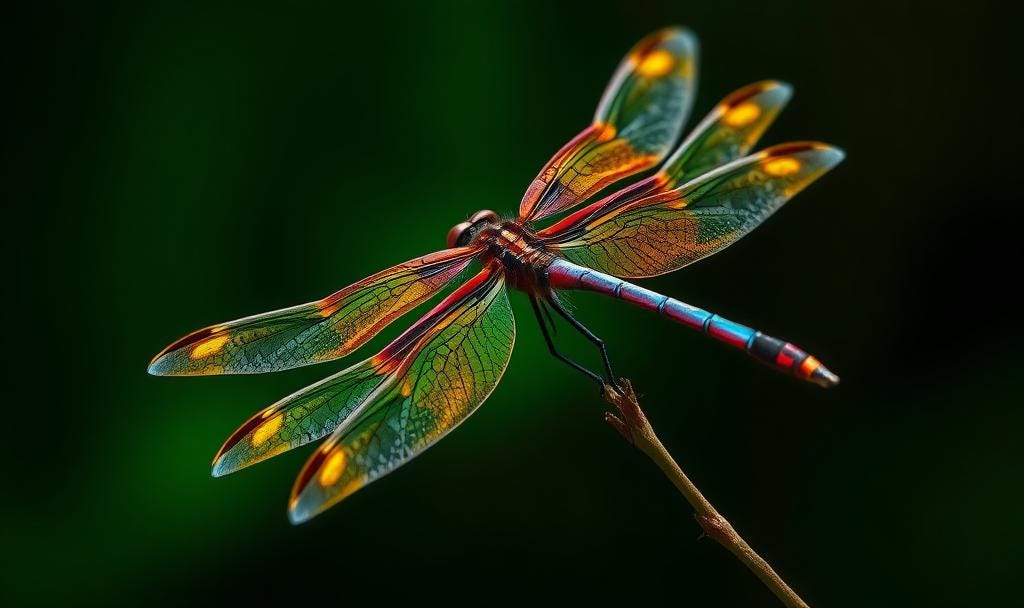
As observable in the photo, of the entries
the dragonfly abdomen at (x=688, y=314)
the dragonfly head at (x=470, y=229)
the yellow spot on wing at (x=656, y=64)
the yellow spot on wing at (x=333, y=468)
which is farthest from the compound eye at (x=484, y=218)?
the yellow spot on wing at (x=333, y=468)

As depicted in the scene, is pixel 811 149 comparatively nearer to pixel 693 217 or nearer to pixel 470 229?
pixel 693 217

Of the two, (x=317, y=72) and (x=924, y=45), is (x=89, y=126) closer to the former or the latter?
(x=317, y=72)

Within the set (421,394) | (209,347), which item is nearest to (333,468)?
(421,394)

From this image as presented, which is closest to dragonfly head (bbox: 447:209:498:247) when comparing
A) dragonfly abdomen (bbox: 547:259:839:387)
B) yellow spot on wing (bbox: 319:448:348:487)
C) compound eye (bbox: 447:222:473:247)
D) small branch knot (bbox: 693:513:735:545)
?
compound eye (bbox: 447:222:473:247)

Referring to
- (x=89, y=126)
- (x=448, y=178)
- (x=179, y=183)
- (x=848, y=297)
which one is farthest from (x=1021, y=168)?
(x=89, y=126)

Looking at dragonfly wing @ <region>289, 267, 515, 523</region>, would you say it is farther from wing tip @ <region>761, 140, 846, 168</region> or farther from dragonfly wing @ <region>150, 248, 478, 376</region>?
wing tip @ <region>761, 140, 846, 168</region>

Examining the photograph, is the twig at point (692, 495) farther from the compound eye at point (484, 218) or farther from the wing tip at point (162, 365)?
the wing tip at point (162, 365)
